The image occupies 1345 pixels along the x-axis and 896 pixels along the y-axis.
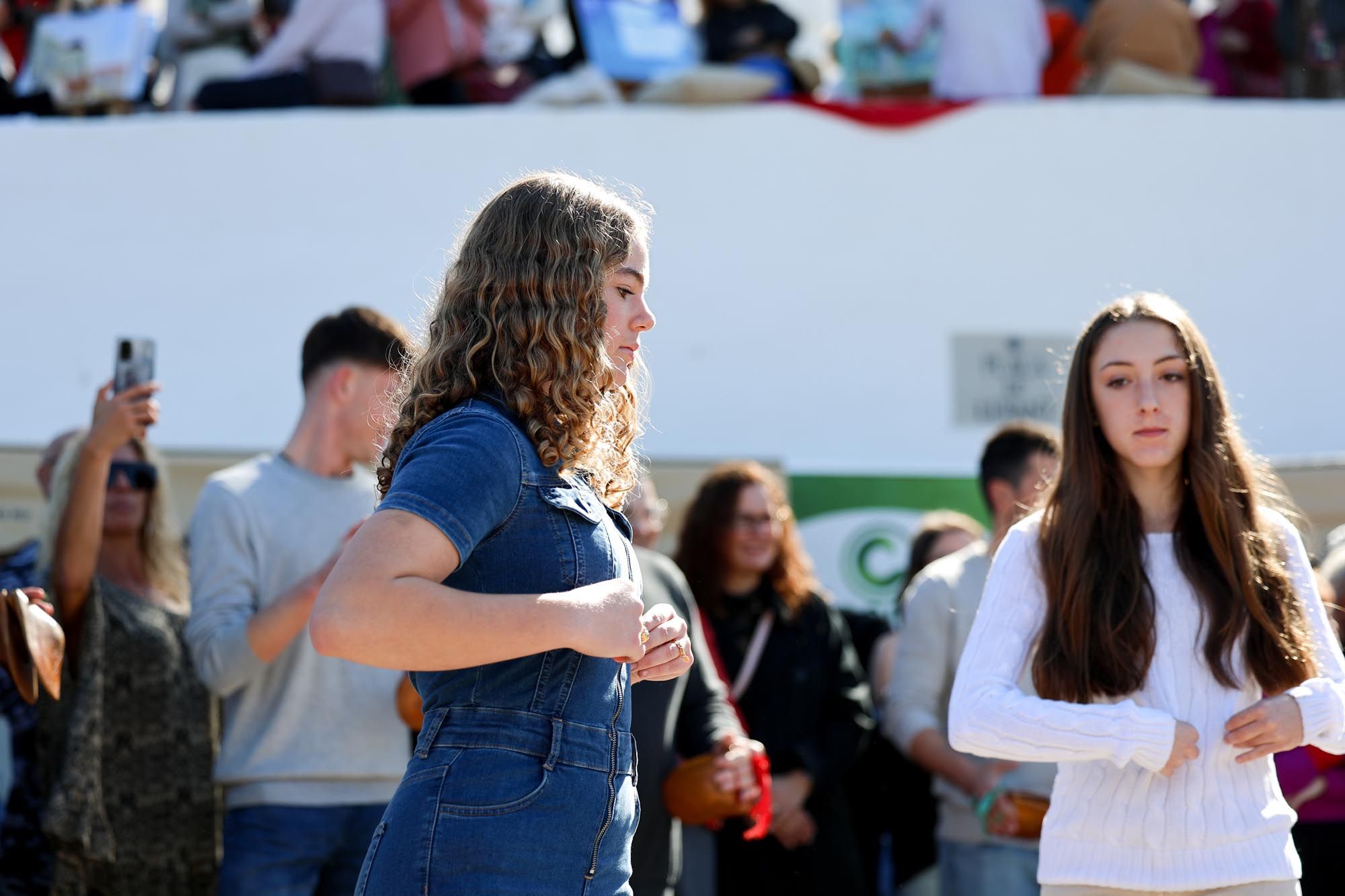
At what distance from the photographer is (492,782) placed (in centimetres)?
145

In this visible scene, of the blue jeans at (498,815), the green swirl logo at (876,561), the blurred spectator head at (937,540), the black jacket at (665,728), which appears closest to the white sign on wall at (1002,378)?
the green swirl logo at (876,561)

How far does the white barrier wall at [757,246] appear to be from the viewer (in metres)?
6.04

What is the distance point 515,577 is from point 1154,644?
40.0 inches

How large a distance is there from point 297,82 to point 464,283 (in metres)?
5.02

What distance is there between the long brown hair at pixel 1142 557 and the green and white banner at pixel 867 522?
2966mm

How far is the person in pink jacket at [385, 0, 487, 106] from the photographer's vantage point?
20.4 ft

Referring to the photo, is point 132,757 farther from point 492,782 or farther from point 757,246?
point 757,246

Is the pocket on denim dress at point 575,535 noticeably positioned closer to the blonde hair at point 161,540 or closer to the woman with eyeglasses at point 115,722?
the woman with eyeglasses at point 115,722

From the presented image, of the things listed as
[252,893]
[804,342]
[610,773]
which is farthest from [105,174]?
[610,773]

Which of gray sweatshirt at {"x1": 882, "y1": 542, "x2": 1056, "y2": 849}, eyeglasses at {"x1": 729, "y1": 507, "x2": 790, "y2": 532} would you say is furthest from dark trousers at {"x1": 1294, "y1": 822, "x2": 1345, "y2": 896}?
eyeglasses at {"x1": 729, "y1": 507, "x2": 790, "y2": 532}

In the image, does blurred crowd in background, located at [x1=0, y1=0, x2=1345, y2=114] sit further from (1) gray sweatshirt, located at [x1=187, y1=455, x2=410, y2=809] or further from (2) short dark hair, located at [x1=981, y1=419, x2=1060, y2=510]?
(1) gray sweatshirt, located at [x1=187, y1=455, x2=410, y2=809]

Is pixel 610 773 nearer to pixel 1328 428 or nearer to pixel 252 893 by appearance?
pixel 252 893

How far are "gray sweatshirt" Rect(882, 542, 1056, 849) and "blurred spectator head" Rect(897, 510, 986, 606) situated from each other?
28.6 inches

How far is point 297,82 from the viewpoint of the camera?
620 centimetres
